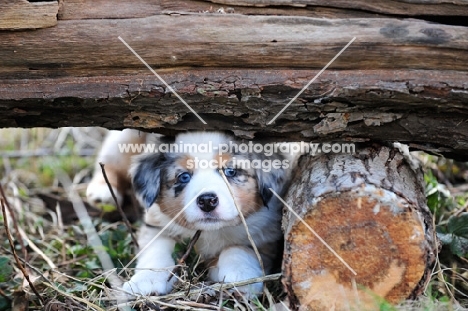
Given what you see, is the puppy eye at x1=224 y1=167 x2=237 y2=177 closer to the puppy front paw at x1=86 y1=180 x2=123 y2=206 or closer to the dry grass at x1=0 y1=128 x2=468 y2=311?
the dry grass at x1=0 y1=128 x2=468 y2=311

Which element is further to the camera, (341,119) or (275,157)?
(275,157)

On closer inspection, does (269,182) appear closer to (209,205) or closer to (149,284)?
(209,205)

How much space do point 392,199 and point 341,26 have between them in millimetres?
733

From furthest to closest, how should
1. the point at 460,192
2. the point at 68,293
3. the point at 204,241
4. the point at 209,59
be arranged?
1. the point at 460,192
2. the point at 204,241
3. the point at 68,293
4. the point at 209,59

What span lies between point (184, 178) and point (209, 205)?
283 mm

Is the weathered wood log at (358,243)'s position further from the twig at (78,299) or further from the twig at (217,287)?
the twig at (78,299)

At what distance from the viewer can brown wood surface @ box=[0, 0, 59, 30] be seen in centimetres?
272

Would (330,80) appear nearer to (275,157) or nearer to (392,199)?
(392,199)

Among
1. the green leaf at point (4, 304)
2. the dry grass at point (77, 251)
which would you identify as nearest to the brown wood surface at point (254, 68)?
the dry grass at point (77, 251)

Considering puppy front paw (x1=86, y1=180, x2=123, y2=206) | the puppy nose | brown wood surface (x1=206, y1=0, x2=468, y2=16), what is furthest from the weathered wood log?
puppy front paw (x1=86, y1=180, x2=123, y2=206)

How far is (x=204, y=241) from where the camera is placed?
11.4ft

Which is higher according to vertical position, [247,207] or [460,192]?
[247,207]

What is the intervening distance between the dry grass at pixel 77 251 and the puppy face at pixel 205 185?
1.04 ft

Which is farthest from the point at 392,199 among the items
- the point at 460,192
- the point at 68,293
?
the point at 460,192
